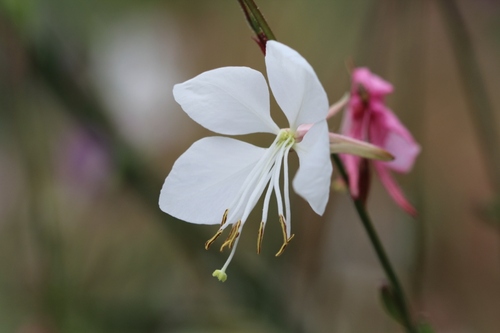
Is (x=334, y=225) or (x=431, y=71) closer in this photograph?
(x=334, y=225)

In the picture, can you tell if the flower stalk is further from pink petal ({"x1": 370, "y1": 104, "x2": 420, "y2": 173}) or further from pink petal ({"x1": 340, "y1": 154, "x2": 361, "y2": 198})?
pink petal ({"x1": 370, "y1": 104, "x2": 420, "y2": 173})

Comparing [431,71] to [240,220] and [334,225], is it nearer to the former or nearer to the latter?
[334,225]

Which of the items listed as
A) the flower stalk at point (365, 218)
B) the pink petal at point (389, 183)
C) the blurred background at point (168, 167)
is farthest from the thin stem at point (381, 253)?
the blurred background at point (168, 167)

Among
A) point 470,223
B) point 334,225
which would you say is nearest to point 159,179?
point 334,225

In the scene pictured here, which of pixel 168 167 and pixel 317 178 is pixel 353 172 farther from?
pixel 168 167

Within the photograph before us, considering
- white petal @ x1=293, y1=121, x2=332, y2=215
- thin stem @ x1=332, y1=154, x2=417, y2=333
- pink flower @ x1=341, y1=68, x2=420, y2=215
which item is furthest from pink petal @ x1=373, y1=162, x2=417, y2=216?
white petal @ x1=293, y1=121, x2=332, y2=215

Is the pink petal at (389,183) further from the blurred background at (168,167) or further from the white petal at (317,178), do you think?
the blurred background at (168,167)
